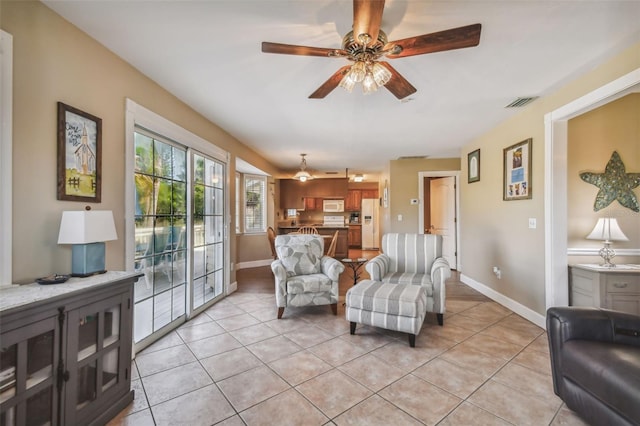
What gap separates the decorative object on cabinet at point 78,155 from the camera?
167cm

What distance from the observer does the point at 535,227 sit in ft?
9.96

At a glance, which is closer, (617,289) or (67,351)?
(67,351)

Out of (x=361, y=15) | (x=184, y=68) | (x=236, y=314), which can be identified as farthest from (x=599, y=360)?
(x=184, y=68)

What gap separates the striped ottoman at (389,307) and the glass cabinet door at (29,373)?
2.11 m

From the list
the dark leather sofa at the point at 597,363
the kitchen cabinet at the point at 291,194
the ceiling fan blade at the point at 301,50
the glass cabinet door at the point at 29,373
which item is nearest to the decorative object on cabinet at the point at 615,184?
the dark leather sofa at the point at 597,363

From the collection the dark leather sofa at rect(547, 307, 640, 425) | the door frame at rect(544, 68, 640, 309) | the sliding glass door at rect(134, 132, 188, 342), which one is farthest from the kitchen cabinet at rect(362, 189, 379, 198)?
the dark leather sofa at rect(547, 307, 640, 425)

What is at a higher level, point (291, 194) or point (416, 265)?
point (291, 194)

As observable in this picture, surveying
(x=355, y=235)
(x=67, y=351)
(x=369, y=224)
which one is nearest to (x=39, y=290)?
(x=67, y=351)

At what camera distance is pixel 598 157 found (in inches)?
115

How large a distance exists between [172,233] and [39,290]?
1678 mm

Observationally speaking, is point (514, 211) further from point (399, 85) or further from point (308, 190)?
point (308, 190)

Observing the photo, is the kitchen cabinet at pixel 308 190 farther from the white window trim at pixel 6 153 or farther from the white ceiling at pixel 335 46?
the white window trim at pixel 6 153

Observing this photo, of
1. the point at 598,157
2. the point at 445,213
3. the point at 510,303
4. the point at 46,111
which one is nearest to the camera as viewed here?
the point at 46,111

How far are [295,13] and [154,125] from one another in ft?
5.61
